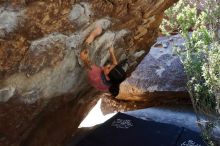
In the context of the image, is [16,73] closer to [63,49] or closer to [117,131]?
[63,49]

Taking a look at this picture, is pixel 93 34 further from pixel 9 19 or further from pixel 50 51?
pixel 9 19

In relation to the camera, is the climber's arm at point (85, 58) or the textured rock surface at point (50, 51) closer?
the textured rock surface at point (50, 51)

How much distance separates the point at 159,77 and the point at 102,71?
96.4 inches

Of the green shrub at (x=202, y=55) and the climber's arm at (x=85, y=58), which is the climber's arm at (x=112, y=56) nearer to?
the climber's arm at (x=85, y=58)

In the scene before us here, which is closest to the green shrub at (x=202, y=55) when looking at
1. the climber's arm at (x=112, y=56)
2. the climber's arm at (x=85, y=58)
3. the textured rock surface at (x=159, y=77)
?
the climber's arm at (x=112, y=56)

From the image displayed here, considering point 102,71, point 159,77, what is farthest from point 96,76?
point 159,77

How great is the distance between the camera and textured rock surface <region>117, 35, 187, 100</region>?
6.41 m

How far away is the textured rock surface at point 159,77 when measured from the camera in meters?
6.41

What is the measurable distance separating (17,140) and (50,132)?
0.61 meters

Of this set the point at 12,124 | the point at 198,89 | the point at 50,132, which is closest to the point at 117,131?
the point at 50,132

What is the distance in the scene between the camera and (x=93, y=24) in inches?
156

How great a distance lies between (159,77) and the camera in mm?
6480

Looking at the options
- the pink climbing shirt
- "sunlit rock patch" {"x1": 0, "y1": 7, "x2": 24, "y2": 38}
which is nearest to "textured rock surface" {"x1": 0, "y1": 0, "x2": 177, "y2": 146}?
"sunlit rock patch" {"x1": 0, "y1": 7, "x2": 24, "y2": 38}

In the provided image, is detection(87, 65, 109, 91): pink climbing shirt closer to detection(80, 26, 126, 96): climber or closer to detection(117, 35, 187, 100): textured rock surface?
detection(80, 26, 126, 96): climber
